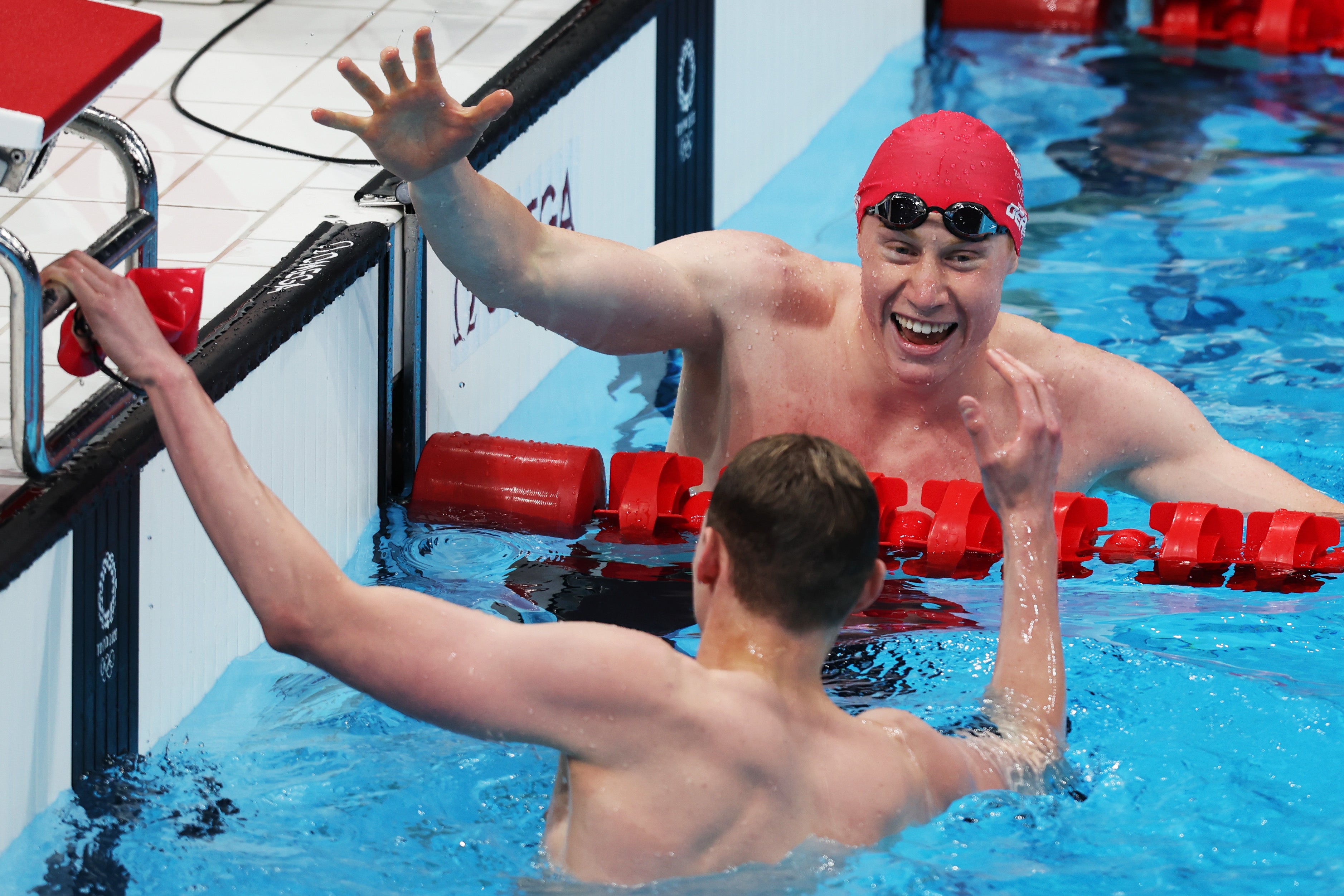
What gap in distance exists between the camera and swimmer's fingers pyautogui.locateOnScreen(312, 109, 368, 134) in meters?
2.52

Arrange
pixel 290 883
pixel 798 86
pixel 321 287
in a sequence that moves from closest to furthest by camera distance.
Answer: pixel 290 883 < pixel 321 287 < pixel 798 86

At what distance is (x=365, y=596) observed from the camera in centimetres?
189

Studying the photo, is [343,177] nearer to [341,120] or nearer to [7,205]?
[7,205]

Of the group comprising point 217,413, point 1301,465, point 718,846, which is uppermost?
point 217,413

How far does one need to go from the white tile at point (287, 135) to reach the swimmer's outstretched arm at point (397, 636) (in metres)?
2.16

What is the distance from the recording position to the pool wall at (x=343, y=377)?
96.4 inches

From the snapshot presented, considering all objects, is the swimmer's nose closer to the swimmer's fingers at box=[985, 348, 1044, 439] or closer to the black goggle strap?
the black goggle strap

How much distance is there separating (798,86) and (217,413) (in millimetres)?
4917

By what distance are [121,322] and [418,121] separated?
2.80 feet

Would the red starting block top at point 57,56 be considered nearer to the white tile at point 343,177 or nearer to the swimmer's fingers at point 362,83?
the swimmer's fingers at point 362,83

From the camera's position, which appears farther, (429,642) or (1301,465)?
(1301,465)

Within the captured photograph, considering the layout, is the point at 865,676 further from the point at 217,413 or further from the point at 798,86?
the point at 798,86

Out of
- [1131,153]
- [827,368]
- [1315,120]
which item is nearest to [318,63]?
[827,368]

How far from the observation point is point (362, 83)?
2545 mm
